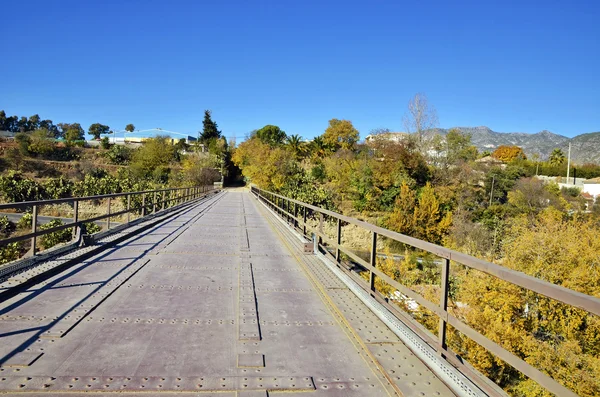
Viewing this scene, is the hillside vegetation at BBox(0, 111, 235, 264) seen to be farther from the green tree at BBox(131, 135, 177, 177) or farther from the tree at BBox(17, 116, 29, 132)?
the tree at BBox(17, 116, 29, 132)

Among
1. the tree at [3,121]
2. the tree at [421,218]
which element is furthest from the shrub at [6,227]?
the tree at [3,121]

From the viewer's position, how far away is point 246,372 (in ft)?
10.1

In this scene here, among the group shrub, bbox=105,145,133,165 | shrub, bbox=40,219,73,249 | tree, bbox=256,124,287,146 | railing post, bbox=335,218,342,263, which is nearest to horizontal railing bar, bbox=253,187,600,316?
railing post, bbox=335,218,342,263

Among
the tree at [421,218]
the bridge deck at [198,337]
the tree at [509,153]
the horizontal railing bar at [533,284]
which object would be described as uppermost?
the tree at [509,153]

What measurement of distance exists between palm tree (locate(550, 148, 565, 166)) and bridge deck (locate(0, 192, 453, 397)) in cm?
10725

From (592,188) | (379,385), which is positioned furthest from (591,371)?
(592,188)

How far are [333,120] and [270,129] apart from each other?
22762 mm

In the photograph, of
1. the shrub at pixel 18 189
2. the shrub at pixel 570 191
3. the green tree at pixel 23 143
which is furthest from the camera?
the green tree at pixel 23 143

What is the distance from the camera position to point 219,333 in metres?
3.86

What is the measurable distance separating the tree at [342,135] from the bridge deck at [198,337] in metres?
81.8

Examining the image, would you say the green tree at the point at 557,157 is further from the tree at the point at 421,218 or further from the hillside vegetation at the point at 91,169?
the hillside vegetation at the point at 91,169

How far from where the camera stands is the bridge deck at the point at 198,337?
291 cm

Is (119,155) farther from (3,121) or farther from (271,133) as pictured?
(3,121)

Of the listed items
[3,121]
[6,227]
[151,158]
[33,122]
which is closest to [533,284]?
[6,227]
